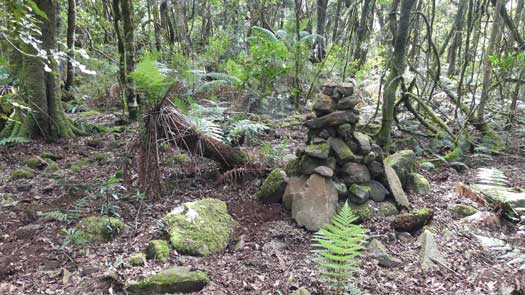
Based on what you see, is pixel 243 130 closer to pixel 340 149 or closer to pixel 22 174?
pixel 340 149

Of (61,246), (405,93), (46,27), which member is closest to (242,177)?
(61,246)

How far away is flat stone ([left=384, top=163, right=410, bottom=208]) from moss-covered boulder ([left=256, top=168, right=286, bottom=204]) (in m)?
1.15

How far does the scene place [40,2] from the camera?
5406mm

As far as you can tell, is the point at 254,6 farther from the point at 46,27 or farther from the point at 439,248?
the point at 439,248

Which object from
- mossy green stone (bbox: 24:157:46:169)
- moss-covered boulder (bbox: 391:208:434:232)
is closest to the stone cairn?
moss-covered boulder (bbox: 391:208:434:232)

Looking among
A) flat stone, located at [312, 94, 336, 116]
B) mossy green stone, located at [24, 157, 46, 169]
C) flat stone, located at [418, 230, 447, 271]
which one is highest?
flat stone, located at [312, 94, 336, 116]

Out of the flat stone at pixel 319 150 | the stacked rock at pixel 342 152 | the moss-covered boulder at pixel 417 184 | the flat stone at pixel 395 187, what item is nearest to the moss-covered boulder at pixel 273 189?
the stacked rock at pixel 342 152

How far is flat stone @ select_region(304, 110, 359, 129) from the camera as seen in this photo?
13.0ft

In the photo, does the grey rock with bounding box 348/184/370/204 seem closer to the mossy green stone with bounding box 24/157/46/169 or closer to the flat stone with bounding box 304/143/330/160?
the flat stone with bounding box 304/143/330/160

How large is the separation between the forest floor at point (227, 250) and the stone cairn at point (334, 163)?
310 millimetres

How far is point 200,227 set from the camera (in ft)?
10.9

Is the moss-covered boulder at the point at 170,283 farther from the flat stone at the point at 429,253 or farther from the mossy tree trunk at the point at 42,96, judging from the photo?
the mossy tree trunk at the point at 42,96

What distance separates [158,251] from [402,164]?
9.83 feet

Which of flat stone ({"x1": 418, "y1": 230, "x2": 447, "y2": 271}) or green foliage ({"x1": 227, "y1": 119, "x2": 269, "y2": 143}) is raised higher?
green foliage ({"x1": 227, "y1": 119, "x2": 269, "y2": 143})
